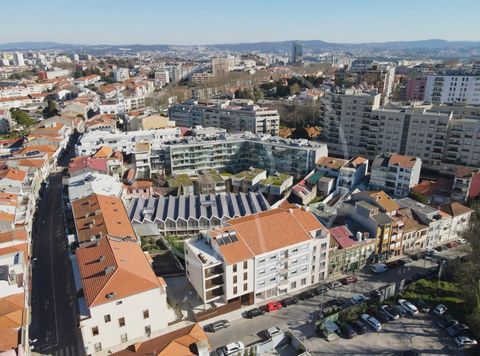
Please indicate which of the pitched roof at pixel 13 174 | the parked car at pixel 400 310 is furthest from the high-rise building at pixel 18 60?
the parked car at pixel 400 310

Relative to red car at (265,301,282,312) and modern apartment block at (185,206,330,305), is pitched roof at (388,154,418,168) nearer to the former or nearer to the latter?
modern apartment block at (185,206,330,305)

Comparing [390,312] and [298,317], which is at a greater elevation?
[390,312]

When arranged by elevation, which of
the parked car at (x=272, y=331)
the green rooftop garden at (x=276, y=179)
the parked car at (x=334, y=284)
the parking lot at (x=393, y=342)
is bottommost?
the parking lot at (x=393, y=342)

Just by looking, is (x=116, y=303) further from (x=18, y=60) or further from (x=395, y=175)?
(x=18, y=60)

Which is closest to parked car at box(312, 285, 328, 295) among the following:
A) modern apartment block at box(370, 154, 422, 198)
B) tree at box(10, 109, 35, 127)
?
modern apartment block at box(370, 154, 422, 198)

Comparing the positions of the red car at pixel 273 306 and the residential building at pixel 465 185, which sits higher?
the residential building at pixel 465 185

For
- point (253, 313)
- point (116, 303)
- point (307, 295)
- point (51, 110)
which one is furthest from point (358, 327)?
point (51, 110)

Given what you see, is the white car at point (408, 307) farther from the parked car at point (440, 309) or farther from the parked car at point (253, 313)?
the parked car at point (253, 313)
